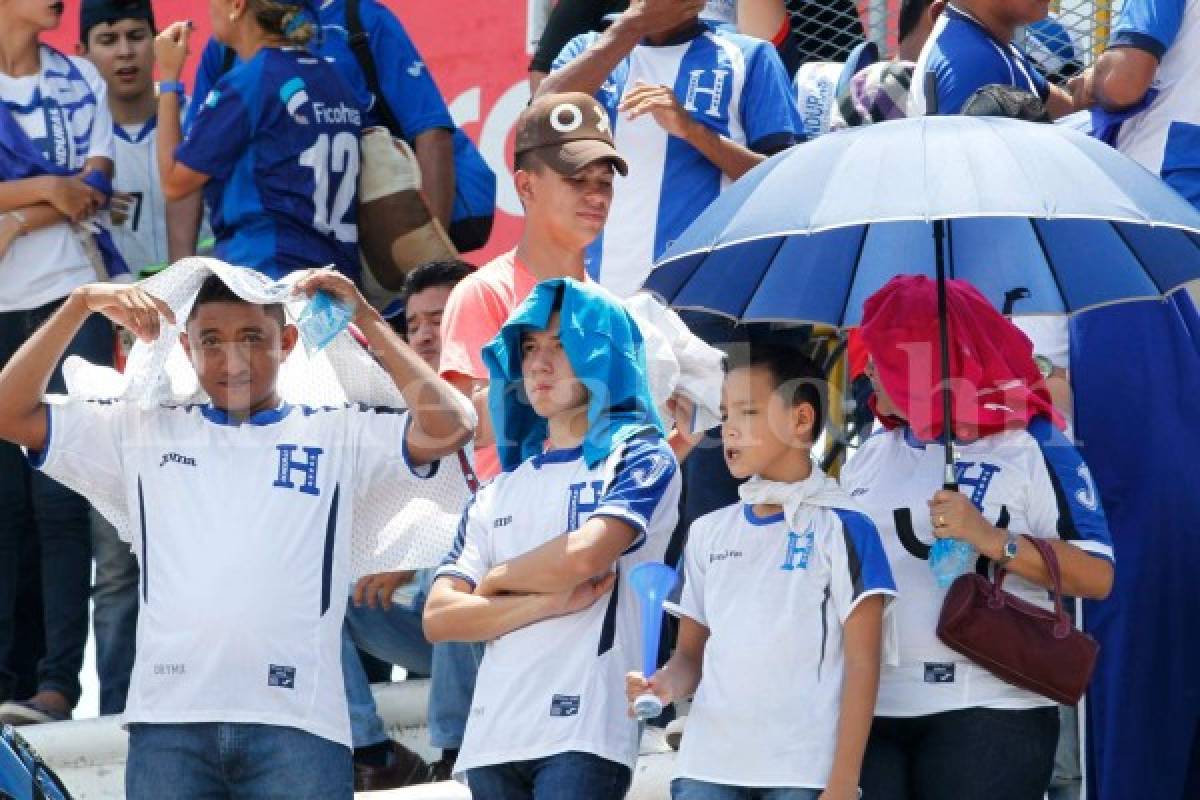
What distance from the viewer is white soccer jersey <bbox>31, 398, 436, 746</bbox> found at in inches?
→ 218

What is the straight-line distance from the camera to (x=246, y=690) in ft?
18.1

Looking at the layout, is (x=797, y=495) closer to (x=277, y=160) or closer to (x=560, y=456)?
(x=560, y=456)

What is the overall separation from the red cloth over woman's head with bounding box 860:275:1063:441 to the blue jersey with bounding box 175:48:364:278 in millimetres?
2535

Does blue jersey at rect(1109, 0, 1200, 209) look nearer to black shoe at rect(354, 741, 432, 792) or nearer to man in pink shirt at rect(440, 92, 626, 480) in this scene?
man in pink shirt at rect(440, 92, 626, 480)

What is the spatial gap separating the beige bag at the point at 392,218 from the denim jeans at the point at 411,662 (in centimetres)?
126

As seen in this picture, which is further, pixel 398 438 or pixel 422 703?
pixel 422 703

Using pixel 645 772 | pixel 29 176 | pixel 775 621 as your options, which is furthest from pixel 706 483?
pixel 29 176

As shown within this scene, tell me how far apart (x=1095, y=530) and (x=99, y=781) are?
3.16 meters

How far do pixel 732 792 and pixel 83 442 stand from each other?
5.96 feet

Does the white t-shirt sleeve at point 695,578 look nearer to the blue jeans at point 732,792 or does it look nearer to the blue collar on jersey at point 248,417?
the blue jeans at point 732,792

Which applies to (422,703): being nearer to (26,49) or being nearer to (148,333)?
(148,333)

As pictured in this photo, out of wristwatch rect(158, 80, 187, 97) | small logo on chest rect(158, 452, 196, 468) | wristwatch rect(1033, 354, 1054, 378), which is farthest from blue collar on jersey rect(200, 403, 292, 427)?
wristwatch rect(158, 80, 187, 97)

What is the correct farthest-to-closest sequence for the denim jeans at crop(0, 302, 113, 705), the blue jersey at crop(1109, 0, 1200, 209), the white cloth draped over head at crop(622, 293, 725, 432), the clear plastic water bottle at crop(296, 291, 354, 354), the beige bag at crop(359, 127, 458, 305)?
the beige bag at crop(359, 127, 458, 305)
the denim jeans at crop(0, 302, 113, 705)
the blue jersey at crop(1109, 0, 1200, 209)
the white cloth draped over head at crop(622, 293, 725, 432)
the clear plastic water bottle at crop(296, 291, 354, 354)

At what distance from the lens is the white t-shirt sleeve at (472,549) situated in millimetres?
5520
